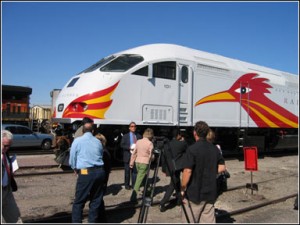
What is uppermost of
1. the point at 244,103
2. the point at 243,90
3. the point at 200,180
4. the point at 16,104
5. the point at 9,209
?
the point at 243,90

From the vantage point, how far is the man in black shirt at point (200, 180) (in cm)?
480

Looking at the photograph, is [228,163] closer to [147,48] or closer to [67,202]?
[147,48]

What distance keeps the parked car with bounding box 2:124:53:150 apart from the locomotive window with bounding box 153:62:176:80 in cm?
919

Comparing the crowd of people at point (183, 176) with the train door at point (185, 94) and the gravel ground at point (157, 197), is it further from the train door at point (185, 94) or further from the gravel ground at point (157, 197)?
the train door at point (185, 94)

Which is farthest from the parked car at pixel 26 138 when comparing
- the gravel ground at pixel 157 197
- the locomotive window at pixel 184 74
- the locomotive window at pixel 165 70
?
the locomotive window at pixel 184 74

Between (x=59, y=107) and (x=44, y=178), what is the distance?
254 centimetres

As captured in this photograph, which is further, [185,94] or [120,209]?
[185,94]

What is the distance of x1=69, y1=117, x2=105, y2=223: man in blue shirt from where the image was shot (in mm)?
5480

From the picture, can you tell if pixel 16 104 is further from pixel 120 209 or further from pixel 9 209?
pixel 9 209

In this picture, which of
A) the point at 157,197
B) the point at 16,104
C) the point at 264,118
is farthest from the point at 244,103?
the point at 16,104

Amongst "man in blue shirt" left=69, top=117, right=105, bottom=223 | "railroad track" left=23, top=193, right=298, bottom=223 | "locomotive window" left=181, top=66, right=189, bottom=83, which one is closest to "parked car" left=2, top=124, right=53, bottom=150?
"locomotive window" left=181, top=66, right=189, bottom=83

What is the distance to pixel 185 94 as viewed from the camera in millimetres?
12500

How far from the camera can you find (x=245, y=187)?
986 centimetres

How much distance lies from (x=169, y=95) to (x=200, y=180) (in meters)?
7.35
